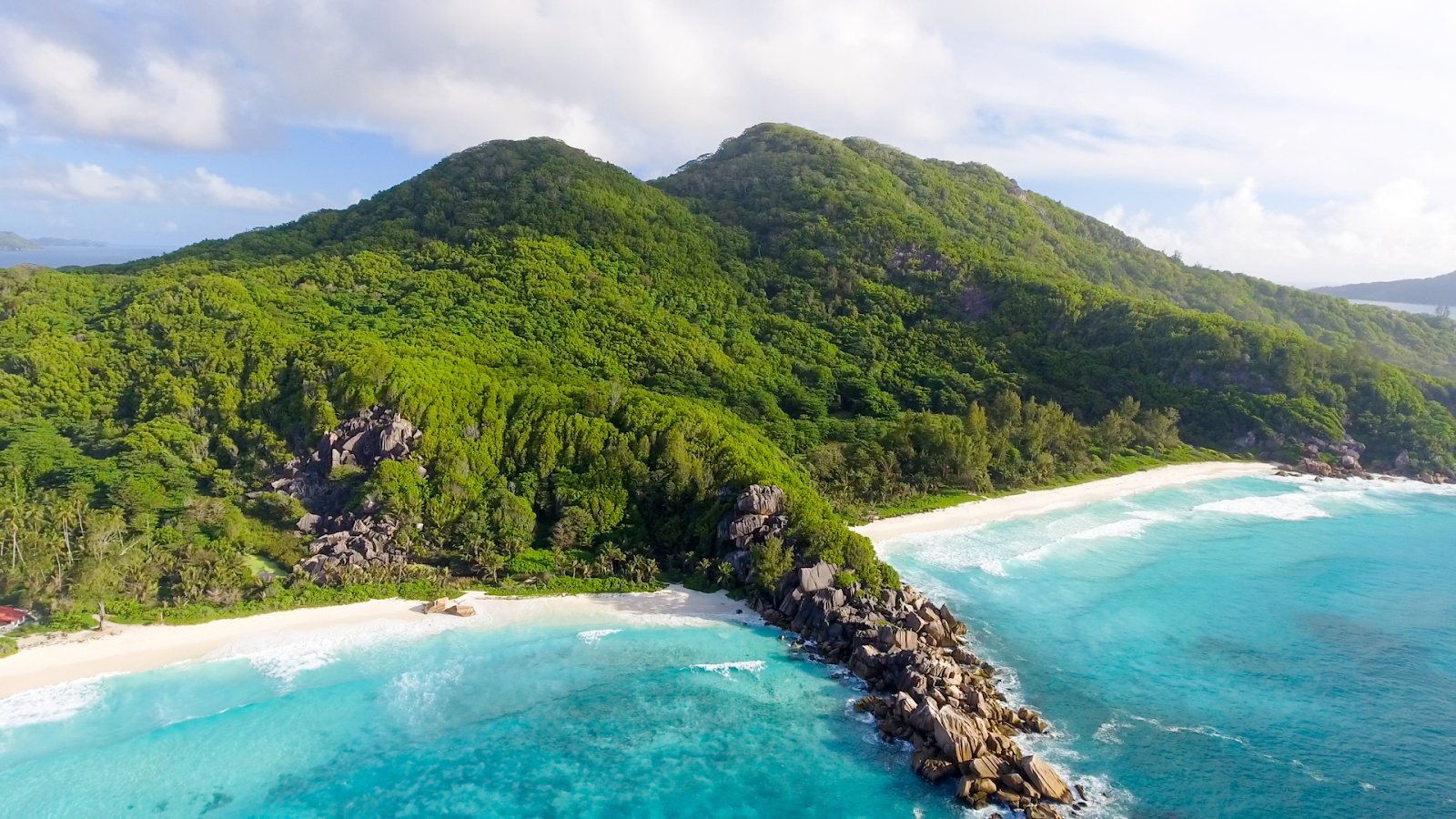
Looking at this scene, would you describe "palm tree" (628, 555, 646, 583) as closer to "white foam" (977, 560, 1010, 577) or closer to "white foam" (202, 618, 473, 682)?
"white foam" (202, 618, 473, 682)

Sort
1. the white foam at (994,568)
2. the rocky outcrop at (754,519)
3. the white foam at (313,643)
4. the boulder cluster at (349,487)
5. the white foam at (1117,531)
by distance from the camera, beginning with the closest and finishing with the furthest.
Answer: the white foam at (313,643), the rocky outcrop at (754,519), the boulder cluster at (349,487), the white foam at (994,568), the white foam at (1117,531)

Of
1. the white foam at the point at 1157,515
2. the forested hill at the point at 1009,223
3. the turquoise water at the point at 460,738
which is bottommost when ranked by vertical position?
the turquoise water at the point at 460,738

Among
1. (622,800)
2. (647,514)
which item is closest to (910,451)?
(647,514)

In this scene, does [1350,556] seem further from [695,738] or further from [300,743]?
[300,743]

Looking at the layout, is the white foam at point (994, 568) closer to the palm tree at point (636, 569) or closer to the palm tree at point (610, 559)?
the palm tree at point (636, 569)

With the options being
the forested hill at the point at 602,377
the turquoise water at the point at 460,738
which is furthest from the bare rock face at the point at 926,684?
the forested hill at the point at 602,377
